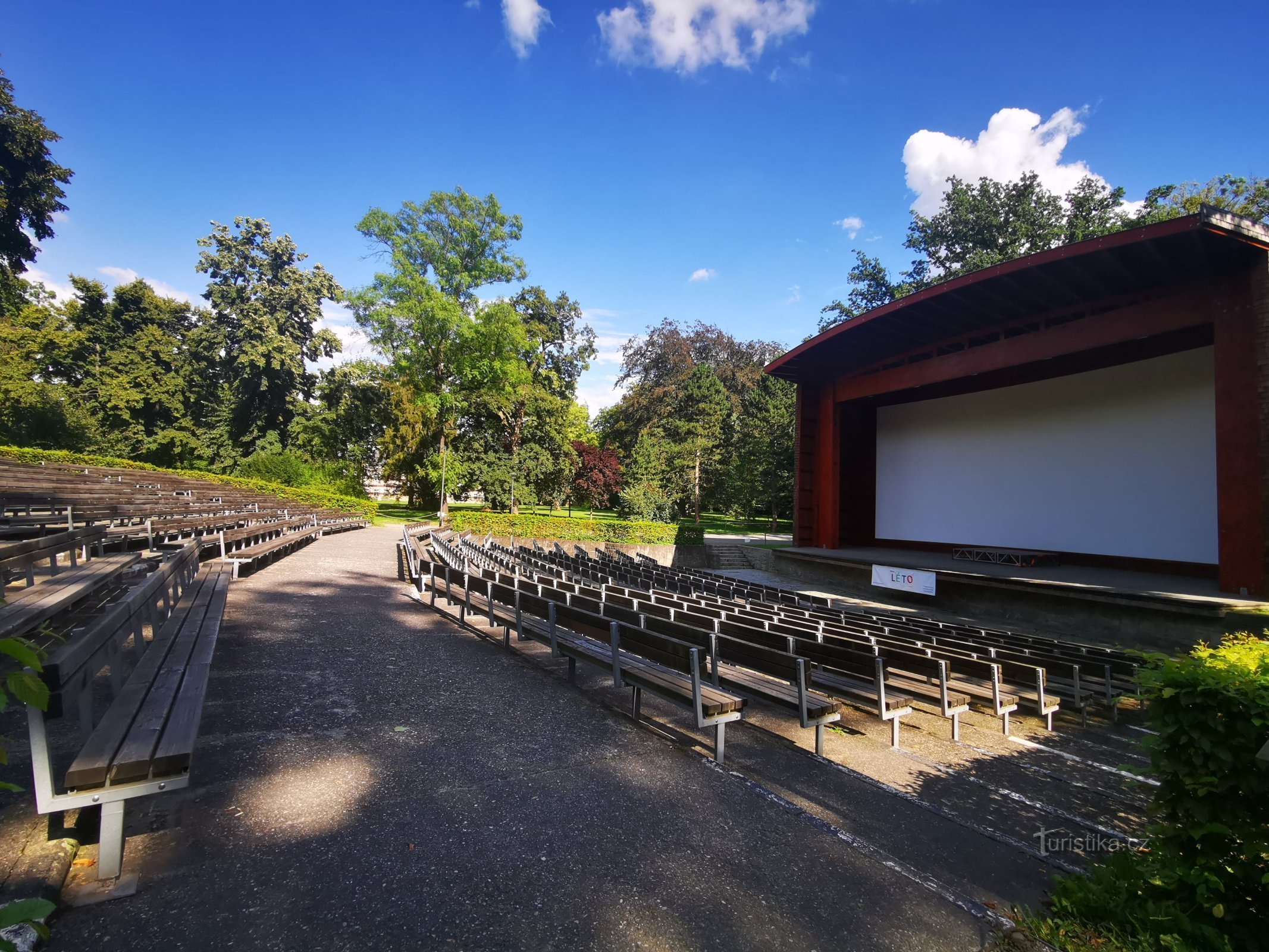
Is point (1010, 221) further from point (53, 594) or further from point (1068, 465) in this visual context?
point (53, 594)

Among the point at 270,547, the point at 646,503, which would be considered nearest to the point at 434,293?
the point at 646,503

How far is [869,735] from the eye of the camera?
188 inches

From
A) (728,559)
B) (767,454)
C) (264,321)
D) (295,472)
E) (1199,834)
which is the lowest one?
(728,559)

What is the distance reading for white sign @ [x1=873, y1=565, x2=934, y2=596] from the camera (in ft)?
43.9

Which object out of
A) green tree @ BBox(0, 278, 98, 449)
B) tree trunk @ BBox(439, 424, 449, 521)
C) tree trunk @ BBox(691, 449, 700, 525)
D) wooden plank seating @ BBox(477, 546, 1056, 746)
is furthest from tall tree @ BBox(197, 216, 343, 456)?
wooden plank seating @ BBox(477, 546, 1056, 746)

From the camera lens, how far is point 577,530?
24656mm

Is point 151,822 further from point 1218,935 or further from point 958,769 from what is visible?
point 958,769

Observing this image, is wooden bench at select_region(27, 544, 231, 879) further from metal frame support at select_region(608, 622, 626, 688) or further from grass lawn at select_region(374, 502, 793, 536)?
grass lawn at select_region(374, 502, 793, 536)

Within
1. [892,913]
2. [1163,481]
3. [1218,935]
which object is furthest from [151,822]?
[1163,481]

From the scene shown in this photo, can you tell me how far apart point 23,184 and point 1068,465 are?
41110mm

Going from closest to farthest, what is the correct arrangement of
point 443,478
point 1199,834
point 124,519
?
point 1199,834
point 124,519
point 443,478

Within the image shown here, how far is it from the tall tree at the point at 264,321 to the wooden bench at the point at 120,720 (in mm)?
37834

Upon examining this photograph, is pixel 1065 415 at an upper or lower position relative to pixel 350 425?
lower

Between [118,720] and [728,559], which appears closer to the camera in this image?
[118,720]
